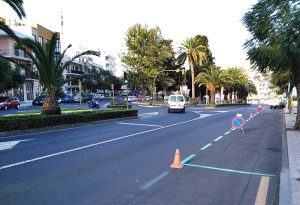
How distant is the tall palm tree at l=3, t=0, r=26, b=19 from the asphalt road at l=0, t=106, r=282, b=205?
240 inches

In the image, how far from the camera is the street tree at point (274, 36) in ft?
42.8

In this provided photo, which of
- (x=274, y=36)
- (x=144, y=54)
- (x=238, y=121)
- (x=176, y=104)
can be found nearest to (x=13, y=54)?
(x=144, y=54)

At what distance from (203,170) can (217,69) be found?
194 ft

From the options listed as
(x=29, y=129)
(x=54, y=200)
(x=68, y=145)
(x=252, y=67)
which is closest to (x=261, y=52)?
(x=252, y=67)

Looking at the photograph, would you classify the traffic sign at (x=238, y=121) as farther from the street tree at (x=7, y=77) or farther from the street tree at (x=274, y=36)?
the street tree at (x=7, y=77)

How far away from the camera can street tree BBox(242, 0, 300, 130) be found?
13.0 metres

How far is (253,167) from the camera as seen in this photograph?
9.22 metres

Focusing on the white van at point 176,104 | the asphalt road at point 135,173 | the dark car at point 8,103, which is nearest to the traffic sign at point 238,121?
the asphalt road at point 135,173

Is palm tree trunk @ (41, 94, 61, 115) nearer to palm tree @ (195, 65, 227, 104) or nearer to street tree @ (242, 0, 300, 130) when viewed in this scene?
street tree @ (242, 0, 300, 130)

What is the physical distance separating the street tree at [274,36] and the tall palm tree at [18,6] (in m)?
10.7

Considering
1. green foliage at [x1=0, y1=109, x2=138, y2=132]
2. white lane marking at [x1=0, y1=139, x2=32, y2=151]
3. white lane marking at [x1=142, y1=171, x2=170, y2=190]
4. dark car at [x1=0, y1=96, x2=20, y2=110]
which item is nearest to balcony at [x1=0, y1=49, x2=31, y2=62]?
dark car at [x1=0, y1=96, x2=20, y2=110]

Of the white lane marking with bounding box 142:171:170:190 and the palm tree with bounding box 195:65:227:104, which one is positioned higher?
the palm tree with bounding box 195:65:227:104

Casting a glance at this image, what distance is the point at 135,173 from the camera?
26.7ft

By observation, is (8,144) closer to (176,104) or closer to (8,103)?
(176,104)
